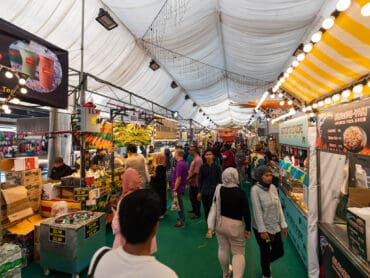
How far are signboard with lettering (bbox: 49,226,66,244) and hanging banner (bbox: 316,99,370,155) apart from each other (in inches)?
141

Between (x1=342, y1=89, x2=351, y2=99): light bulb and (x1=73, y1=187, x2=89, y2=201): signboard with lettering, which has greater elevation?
(x1=342, y1=89, x2=351, y2=99): light bulb

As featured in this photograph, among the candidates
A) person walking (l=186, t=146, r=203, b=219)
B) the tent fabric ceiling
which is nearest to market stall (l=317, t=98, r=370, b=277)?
the tent fabric ceiling

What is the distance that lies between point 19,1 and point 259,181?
4.52 meters

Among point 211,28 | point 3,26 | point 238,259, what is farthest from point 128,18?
point 238,259

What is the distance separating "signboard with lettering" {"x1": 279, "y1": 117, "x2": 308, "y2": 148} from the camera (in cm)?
445

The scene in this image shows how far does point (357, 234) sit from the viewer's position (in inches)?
90.7

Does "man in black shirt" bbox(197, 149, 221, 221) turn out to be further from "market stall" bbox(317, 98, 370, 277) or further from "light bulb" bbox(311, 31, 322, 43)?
"light bulb" bbox(311, 31, 322, 43)

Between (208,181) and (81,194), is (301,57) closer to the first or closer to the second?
(208,181)

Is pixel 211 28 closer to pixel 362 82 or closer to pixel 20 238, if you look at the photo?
pixel 362 82

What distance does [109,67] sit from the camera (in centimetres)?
665

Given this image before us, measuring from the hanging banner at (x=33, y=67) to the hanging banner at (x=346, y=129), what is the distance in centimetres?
354

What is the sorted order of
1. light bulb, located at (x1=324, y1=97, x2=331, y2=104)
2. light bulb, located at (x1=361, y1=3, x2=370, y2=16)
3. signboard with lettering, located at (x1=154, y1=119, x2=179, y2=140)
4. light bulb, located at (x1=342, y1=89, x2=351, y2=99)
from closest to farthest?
light bulb, located at (x1=361, y1=3, x2=370, y2=16) < light bulb, located at (x1=342, y1=89, x2=351, y2=99) < light bulb, located at (x1=324, y1=97, x2=331, y2=104) < signboard with lettering, located at (x1=154, y1=119, x2=179, y2=140)

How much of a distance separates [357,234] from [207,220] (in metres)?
→ 2.17

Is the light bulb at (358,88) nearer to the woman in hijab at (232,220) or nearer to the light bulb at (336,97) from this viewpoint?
the light bulb at (336,97)
